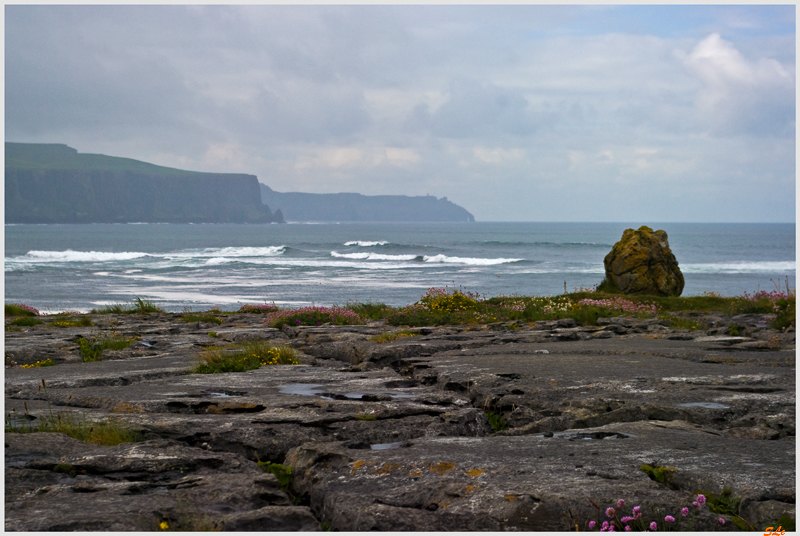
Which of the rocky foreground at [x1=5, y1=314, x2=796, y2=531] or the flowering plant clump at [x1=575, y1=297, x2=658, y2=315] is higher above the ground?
the rocky foreground at [x1=5, y1=314, x2=796, y2=531]

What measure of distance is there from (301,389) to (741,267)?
7085 centimetres

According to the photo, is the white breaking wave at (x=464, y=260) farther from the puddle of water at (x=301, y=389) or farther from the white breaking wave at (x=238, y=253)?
the puddle of water at (x=301, y=389)

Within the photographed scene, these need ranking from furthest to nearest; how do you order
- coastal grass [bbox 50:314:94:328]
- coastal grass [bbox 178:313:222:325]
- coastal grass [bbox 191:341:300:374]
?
coastal grass [bbox 178:313:222:325]
coastal grass [bbox 50:314:94:328]
coastal grass [bbox 191:341:300:374]

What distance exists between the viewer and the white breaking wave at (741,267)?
62.9m

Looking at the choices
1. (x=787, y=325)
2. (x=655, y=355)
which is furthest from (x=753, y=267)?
(x=655, y=355)

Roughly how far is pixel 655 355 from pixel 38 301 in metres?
34.7

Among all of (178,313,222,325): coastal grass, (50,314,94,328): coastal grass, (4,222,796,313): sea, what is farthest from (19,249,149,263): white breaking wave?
(50,314,94,328): coastal grass

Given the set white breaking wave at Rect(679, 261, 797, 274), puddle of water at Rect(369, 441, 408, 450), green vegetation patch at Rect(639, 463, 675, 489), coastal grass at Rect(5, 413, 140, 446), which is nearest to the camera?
green vegetation patch at Rect(639, 463, 675, 489)

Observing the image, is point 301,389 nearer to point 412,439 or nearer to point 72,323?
point 412,439

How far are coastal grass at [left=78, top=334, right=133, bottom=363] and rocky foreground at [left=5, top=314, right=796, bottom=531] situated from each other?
0.82 feet

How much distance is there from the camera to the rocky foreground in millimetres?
3307

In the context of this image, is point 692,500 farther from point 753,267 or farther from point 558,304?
point 753,267

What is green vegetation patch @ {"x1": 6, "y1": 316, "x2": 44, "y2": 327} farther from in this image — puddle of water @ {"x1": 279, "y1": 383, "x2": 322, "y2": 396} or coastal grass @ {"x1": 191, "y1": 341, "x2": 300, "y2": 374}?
puddle of water @ {"x1": 279, "y1": 383, "x2": 322, "y2": 396}

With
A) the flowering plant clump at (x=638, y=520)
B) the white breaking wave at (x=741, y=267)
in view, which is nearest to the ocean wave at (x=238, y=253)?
the white breaking wave at (x=741, y=267)
